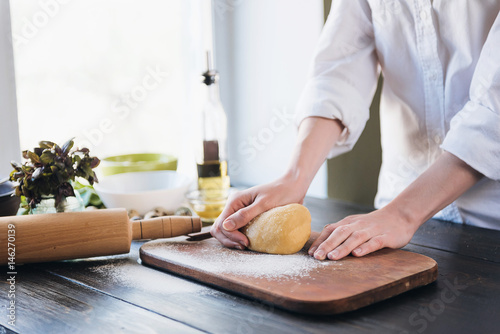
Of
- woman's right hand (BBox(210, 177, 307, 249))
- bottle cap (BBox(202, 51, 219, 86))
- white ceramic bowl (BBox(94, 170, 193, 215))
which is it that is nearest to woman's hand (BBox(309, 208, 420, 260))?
woman's right hand (BBox(210, 177, 307, 249))

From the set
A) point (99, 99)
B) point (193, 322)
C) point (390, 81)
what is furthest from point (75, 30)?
point (193, 322)

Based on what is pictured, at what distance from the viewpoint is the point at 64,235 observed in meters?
1.05

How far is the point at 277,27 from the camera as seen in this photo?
7.48ft

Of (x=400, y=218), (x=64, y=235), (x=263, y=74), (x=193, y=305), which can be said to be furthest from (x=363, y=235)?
(x=263, y=74)

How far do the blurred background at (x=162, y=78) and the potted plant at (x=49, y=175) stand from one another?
20.6 inches

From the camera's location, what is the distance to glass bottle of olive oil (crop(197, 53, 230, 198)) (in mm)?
1508

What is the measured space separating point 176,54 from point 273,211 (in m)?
1.38

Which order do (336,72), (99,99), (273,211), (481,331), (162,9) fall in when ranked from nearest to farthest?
(481,331)
(273,211)
(336,72)
(99,99)
(162,9)

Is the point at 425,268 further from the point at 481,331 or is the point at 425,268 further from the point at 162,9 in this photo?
the point at 162,9

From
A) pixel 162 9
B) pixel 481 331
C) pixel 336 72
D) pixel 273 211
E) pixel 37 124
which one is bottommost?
pixel 481 331

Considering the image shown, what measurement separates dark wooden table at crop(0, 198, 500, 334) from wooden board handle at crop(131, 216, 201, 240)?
95 millimetres

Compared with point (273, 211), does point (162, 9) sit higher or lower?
higher

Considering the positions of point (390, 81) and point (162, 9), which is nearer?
point (390, 81)

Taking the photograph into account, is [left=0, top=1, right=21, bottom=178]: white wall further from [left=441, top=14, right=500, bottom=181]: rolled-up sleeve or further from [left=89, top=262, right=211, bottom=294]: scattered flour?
[left=441, top=14, right=500, bottom=181]: rolled-up sleeve
